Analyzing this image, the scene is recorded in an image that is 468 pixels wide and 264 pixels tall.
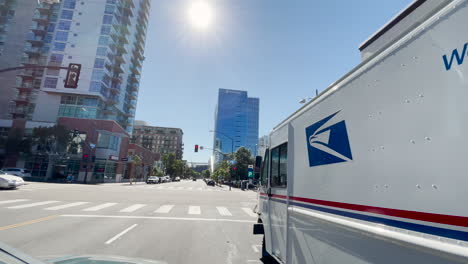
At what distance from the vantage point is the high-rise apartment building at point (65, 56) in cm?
4925

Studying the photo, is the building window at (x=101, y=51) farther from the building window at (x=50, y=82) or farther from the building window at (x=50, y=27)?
the building window at (x=50, y=27)

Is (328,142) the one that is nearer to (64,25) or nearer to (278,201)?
(278,201)

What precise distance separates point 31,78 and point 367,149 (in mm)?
73258

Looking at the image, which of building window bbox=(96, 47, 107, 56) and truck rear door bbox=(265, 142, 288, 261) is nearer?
truck rear door bbox=(265, 142, 288, 261)

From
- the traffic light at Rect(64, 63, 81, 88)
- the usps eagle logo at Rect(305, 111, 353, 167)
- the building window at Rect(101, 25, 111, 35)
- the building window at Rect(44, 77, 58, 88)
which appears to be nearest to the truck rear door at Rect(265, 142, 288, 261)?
the usps eagle logo at Rect(305, 111, 353, 167)

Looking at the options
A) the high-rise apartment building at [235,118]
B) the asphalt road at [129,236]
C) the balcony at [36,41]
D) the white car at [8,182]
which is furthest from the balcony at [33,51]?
the high-rise apartment building at [235,118]

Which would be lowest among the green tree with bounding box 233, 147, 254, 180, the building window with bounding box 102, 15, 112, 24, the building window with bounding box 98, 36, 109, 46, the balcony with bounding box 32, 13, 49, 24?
the green tree with bounding box 233, 147, 254, 180

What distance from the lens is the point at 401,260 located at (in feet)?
6.22

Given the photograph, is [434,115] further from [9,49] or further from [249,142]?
[249,142]

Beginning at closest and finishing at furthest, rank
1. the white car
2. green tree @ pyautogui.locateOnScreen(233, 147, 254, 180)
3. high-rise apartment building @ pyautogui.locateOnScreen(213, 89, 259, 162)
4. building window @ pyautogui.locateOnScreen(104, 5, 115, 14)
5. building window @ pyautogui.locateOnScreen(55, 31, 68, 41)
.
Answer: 1. the white car
2. building window @ pyautogui.locateOnScreen(55, 31, 68, 41)
3. building window @ pyautogui.locateOnScreen(104, 5, 115, 14)
4. green tree @ pyautogui.locateOnScreen(233, 147, 254, 180)
5. high-rise apartment building @ pyautogui.locateOnScreen(213, 89, 259, 162)

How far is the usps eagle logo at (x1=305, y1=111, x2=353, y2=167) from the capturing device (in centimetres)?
273

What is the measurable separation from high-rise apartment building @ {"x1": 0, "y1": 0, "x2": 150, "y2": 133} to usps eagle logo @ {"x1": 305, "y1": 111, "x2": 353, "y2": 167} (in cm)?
5311

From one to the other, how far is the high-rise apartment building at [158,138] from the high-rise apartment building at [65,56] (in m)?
63.6

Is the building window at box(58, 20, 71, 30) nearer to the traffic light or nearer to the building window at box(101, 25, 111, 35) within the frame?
the building window at box(101, 25, 111, 35)
